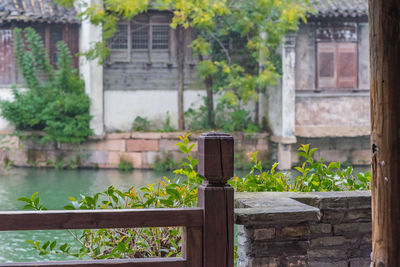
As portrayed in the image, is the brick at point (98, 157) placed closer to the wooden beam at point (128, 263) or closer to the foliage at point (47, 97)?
the foliage at point (47, 97)

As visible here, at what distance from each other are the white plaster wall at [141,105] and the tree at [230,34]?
0.88ft

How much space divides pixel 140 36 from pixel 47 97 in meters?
2.96

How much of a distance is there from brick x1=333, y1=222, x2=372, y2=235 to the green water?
3.94 metres

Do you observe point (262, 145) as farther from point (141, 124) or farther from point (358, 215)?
point (358, 215)

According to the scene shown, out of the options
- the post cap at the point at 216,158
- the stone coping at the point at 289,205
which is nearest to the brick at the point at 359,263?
the stone coping at the point at 289,205

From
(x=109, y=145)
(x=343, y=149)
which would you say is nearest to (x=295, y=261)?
(x=109, y=145)

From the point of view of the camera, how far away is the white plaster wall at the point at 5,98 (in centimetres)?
1622

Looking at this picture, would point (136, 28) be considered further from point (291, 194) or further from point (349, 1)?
point (291, 194)

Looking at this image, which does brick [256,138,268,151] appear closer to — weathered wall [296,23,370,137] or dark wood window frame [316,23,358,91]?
weathered wall [296,23,370,137]

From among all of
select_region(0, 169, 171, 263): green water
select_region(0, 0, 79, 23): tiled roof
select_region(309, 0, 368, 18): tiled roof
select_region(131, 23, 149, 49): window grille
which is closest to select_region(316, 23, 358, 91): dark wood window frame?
select_region(309, 0, 368, 18): tiled roof

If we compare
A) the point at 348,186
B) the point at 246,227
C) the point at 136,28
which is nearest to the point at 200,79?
the point at 136,28

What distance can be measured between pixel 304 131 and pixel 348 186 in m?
11.5

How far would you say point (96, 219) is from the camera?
2721 millimetres

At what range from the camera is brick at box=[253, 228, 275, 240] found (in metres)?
3.53
